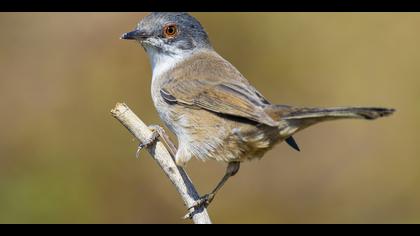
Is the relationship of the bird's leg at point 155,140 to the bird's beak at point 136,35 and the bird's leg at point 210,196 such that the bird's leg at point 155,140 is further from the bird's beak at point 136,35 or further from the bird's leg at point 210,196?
the bird's beak at point 136,35

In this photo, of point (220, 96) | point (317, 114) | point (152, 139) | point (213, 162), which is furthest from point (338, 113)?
point (213, 162)

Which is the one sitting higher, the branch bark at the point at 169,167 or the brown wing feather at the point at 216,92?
the brown wing feather at the point at 216,92

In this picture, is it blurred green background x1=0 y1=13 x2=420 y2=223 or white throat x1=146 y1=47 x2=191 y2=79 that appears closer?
white throat x1=146 y1=47 x2=191 y2=79

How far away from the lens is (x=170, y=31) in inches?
232

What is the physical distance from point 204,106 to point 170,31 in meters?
0.89

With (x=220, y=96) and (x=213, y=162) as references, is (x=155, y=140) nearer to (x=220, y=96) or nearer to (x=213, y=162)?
(x=220, y=96)

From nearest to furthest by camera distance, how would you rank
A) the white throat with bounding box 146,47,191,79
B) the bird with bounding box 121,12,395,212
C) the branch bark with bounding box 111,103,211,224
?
1. the branch bark with bounding box 111,103,211,224
2. the bird with bounding box 121,12,395,212
3. the white throat with bounding box 146,47,191,79

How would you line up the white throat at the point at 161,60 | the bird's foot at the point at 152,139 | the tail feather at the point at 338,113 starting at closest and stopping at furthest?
the tail feather at the point at 338,113
the bird's foot at the point at 152,139
the white throat at the point at 161,60

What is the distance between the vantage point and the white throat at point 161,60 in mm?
5906

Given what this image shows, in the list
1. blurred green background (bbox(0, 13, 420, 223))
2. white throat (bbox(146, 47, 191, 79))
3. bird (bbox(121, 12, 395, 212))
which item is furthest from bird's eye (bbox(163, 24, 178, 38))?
blurred green background (bbox(0, 13, 420, 223))

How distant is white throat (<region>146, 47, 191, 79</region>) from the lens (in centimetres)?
591

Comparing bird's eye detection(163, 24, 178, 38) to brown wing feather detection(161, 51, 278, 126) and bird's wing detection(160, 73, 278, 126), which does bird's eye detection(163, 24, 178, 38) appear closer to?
brown wing feather detection(161, 51, 278, 126)

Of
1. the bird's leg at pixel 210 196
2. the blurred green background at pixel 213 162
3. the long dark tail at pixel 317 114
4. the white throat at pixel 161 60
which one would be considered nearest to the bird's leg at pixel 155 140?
the bird's leg at pixel 210 196

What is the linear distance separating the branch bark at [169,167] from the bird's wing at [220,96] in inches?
21.0
